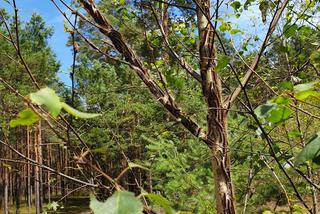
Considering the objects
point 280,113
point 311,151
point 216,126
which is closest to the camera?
point 311,151

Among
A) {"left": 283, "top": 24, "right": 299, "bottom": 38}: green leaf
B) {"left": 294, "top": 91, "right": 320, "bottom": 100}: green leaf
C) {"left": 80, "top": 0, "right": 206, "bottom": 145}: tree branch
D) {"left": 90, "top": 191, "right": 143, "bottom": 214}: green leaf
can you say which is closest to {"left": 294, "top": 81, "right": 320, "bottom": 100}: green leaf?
{"left": 294, "top": 91, "right": 320, "bottom": 100}: green leaf

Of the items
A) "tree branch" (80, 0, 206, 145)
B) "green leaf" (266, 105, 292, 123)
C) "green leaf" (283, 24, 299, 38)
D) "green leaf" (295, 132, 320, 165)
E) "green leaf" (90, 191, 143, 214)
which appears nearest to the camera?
"green leaf" (90, 191, 143, 214)

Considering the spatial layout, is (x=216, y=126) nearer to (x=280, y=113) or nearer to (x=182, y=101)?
(x=182, y=101)

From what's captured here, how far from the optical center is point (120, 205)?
36 centimetres

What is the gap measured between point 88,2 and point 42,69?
23403mm

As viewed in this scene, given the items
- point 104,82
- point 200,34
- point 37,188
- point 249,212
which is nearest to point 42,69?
point 104,82

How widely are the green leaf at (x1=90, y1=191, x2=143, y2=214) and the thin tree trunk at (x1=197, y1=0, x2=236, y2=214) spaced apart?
1.18 m

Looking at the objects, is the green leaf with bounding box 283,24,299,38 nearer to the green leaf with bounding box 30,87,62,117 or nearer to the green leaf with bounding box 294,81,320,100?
the green leaf with bounding box 294,81,320,100

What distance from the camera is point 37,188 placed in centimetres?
2375

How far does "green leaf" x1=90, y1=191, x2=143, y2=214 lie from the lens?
358mm

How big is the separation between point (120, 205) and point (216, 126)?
1.38 meters

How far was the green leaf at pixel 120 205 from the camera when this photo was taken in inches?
14.1

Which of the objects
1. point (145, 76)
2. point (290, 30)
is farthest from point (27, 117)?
point (145, 76)

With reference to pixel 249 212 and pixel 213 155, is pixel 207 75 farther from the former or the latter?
pixel 249 212
